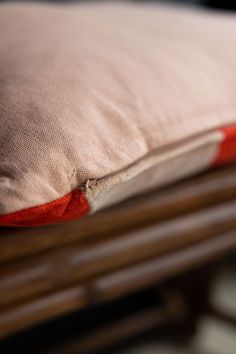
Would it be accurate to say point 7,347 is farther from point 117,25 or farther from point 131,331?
point 117,25

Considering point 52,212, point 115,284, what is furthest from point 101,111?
point 115,284

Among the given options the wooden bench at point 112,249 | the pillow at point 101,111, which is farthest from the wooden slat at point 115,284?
the pillow at point 101,111

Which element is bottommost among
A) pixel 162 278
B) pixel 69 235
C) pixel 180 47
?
pixel 162 278

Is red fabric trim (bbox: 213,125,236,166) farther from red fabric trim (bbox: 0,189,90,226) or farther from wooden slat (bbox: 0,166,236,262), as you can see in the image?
red fabric trim (bbox: 0,189,90,226)

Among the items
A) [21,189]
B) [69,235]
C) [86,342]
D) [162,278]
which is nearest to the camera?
[21,189]

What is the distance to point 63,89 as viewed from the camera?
388 mm

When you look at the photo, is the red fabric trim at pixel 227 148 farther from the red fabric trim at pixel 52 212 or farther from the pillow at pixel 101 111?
the red fabric trim at pixel 52 212

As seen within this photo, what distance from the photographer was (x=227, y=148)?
0.50m

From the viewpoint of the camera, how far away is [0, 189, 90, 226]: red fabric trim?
1.11 ft

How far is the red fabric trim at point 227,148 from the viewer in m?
0.48

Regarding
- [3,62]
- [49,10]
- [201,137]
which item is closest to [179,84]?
[201,137]

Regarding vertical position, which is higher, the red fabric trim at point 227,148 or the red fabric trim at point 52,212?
the red fabric trim at point 52,212

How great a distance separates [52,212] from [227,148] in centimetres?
24

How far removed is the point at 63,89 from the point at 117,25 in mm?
249
